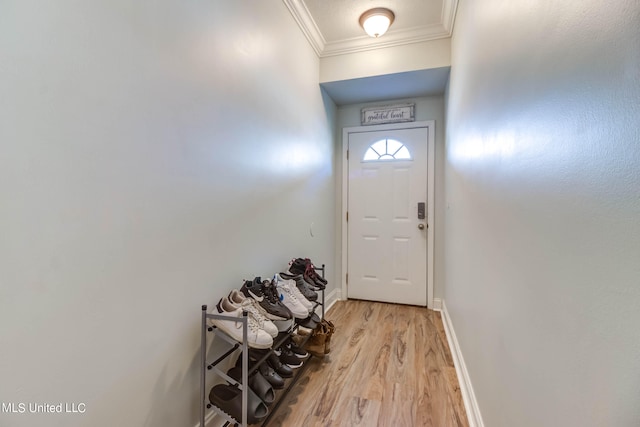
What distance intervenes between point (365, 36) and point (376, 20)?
1.28 ft

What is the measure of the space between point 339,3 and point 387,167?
5.41 ft

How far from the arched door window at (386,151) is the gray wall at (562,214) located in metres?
2.02

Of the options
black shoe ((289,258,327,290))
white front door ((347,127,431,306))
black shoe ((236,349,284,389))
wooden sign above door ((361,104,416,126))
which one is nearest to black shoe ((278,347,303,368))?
black shoe ((236,349,284,389))

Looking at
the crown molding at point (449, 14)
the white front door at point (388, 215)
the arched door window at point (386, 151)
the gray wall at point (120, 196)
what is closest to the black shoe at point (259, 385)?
the gray wall at point (120, 196)

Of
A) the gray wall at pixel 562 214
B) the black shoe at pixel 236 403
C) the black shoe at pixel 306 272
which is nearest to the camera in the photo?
the gray wall at pixel 562 214

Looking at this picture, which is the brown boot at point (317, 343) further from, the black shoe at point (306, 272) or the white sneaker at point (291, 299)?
the white sneaker at point (291, 299)

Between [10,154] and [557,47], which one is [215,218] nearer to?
[10,154]

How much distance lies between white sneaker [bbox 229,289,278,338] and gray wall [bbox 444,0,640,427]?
0.91m

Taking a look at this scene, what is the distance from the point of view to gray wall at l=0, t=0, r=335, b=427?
A: 727 millimetres

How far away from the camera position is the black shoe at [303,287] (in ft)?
5.94

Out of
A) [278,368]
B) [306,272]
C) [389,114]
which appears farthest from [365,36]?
[278,368]

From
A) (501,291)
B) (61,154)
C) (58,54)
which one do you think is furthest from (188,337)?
(501,291)

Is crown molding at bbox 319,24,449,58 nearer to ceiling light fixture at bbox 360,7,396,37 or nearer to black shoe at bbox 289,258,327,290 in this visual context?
ceiling light fixture at bbox 360,7,396,37

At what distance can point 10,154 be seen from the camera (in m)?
0.70
